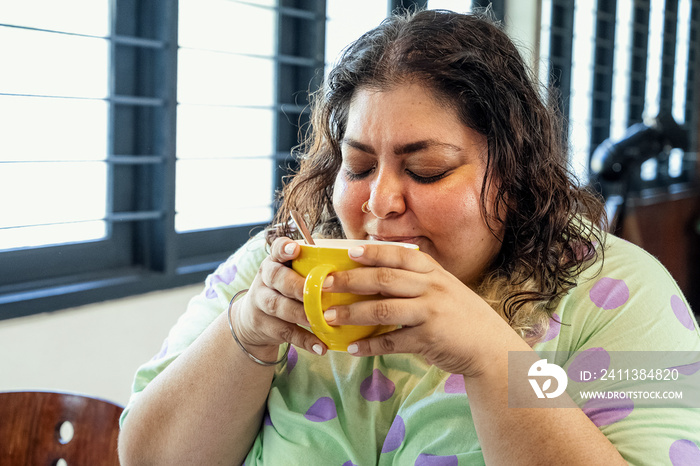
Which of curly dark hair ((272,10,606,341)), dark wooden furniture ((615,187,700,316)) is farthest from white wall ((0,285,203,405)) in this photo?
dark wooden furniture ((615,187,700,316))

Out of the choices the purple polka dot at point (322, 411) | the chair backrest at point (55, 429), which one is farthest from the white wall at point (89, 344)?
the purple polka dot at point (322, 411)

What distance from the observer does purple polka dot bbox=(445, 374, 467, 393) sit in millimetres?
987

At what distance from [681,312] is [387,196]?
0.48m

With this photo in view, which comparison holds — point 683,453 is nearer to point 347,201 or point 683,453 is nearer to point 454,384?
point 454,384

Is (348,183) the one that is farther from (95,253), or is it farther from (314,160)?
(95,253)

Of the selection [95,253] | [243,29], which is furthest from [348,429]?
[243,29]

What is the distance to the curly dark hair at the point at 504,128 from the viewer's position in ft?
3.39

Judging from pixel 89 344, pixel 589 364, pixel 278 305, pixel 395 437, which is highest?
pixel 278 305

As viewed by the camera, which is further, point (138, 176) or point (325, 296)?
point (138, 176)

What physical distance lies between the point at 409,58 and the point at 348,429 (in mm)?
572

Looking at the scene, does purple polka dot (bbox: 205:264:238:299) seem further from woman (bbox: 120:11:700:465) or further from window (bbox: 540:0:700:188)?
window (bbox: 540:0:700:188)

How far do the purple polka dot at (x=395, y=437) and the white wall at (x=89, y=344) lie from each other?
1.19 metres

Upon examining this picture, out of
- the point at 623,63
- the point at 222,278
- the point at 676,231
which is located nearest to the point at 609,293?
the point at 222,278

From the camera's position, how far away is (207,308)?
1.18 meters
